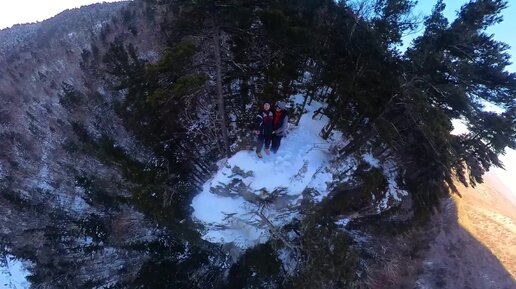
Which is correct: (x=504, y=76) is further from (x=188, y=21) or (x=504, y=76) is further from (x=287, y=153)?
(x=188, y=21)

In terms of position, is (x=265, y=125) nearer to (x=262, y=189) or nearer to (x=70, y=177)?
(x=262, y=189)

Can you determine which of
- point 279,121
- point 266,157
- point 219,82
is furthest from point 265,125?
point 219,82

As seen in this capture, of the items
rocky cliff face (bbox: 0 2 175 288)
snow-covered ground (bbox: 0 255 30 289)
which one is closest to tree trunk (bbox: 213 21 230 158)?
rocky cliff face (bbox: 0 2 175 288)

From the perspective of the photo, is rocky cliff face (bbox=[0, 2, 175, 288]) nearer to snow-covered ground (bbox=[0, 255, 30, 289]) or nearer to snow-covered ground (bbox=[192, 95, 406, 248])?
A: snow-covered ground (bbox=[0, 255, 30, 289])

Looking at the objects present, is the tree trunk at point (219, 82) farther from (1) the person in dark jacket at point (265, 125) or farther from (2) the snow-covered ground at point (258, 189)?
(1) the person in dark jacket at point (265, 125)

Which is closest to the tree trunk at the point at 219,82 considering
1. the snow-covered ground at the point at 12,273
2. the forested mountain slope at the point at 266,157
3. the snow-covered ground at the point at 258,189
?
the forested mountain slope at the point at 266,157

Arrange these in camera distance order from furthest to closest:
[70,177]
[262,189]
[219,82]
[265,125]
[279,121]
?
[70,177] → [262,189] → [219,82] → [279,121] → [265,125]

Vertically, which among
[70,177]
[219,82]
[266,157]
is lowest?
[266,157]
